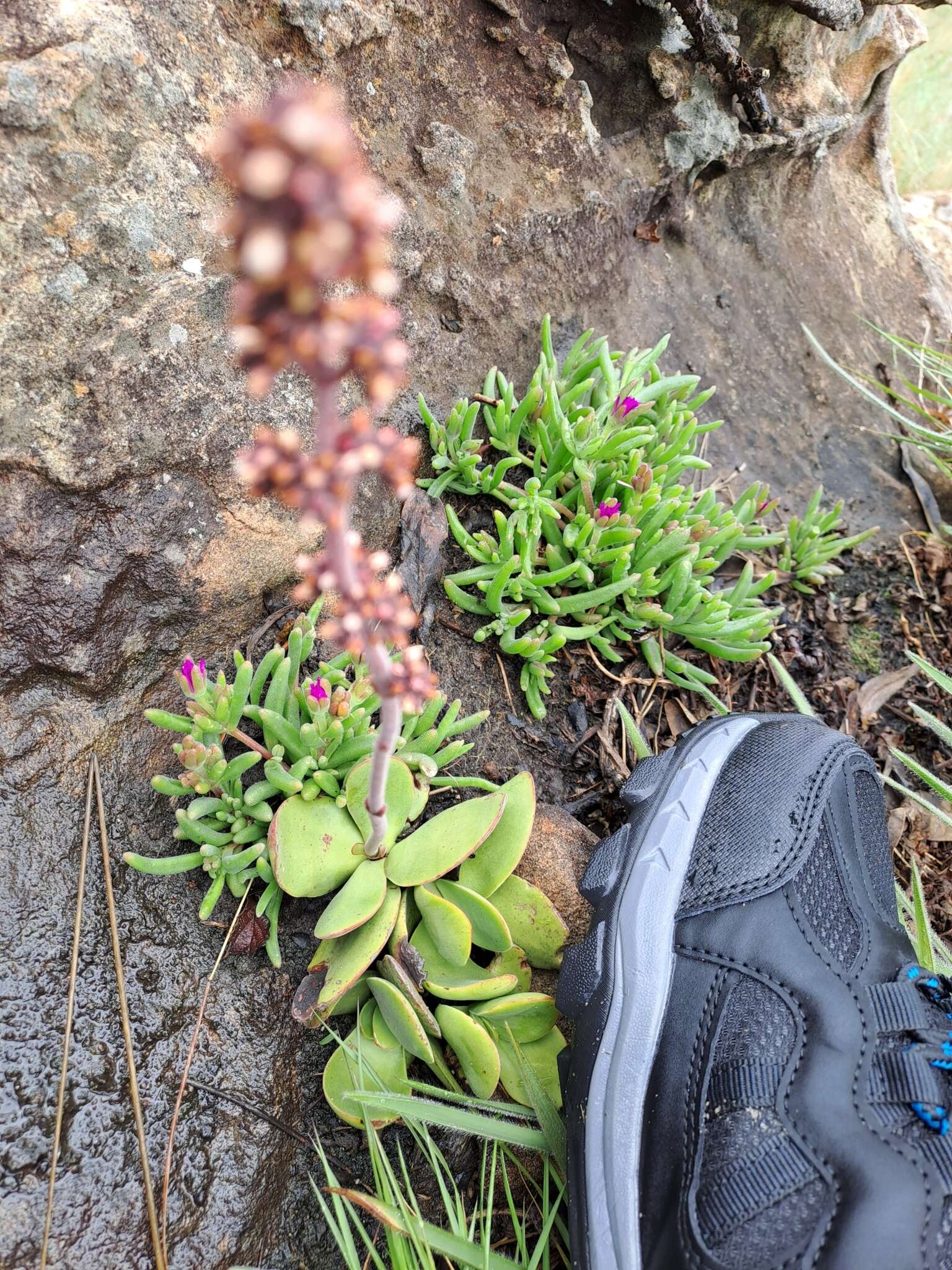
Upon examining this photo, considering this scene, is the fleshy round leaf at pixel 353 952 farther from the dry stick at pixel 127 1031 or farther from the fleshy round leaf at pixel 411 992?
the dry stick at pixel 127 1031

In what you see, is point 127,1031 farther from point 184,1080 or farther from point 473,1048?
point 473,1048

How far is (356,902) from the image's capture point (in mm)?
2029

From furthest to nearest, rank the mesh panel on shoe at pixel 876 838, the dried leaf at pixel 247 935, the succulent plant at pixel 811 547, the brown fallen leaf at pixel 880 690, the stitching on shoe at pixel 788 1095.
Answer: the succulent plant at pixel 811 547 < the brown fallen leaf at pixel 880 690 < the mesh panel on shoe at pixel 876 838 < the dried leaf at pixel 247 935 < the stitching on shoe at pixel 788 1095

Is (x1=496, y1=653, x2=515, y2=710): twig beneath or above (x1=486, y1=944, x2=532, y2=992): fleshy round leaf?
above

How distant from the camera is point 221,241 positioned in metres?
2.32

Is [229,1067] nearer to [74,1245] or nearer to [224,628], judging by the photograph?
[74,1245]

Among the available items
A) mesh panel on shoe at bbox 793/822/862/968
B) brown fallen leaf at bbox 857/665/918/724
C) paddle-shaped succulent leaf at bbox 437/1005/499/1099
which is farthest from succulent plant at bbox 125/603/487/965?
brown fallen leaf at bbox 857/665/918/724

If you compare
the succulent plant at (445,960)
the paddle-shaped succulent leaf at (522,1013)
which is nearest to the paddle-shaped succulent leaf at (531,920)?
the succulent plant at (445,960)

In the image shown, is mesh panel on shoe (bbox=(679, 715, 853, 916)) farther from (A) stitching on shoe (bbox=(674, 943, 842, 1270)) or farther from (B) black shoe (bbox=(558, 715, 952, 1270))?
(A) stitching on shoe (bbox=(674, 943, 842, 1270))

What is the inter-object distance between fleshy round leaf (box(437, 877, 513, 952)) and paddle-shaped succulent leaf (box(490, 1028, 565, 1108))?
0.22 meters

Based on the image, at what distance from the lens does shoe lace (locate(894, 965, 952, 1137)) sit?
1.83 metres

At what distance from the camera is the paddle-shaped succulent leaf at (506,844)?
2.18 meters

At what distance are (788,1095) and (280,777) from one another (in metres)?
1.39

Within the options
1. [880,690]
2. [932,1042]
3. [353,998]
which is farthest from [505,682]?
[880,690]
